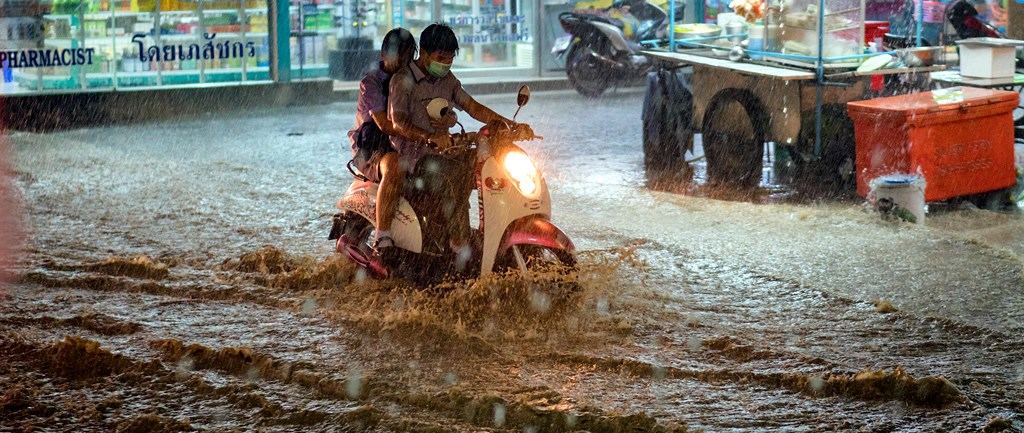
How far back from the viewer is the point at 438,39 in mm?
6258

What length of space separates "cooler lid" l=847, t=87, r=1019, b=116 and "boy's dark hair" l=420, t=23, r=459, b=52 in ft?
12.9

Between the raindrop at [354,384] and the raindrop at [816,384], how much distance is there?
6.07 ft

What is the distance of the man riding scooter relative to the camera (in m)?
6.27

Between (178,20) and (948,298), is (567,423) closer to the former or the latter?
(948,298)

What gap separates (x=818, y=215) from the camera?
28.9 ft

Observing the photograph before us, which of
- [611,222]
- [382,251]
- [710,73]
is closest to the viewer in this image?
[382,251]

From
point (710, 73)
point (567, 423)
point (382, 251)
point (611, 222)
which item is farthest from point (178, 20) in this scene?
point (567, 423)

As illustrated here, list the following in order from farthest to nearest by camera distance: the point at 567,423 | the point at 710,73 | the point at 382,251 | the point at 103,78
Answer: the point at 103,78, the point at 710,73, the point at 382,251, the point at 567,423

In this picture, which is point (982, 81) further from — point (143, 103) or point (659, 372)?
point (143, 103)

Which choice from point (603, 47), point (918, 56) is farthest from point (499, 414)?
point (603, 47)

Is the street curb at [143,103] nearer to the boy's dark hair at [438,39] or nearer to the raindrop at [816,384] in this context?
the boy's dark hair at [438,39]

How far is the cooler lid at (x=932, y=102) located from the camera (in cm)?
877

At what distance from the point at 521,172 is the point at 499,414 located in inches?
68.1

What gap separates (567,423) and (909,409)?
1.34m
